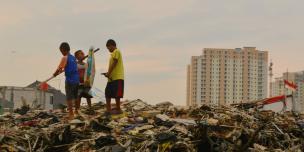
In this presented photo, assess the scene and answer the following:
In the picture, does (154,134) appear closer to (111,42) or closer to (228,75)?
(111,42)

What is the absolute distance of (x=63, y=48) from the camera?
1033 centimetres

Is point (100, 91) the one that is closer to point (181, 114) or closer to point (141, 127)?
point (181, 114)

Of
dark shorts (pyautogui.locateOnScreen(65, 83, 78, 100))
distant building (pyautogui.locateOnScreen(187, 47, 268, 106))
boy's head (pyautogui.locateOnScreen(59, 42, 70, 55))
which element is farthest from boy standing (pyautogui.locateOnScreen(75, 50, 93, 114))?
distant building (pyautogui.locateOnScreen(187, 47, 268, 106))

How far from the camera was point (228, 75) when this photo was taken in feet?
215

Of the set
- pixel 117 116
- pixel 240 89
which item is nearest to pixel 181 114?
pixel 117 116

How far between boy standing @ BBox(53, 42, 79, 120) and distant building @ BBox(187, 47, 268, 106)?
151 ft

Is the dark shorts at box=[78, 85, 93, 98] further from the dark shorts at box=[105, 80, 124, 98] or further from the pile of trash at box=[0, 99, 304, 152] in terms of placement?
the dark shorts at box=[105, 80, 124, 98]

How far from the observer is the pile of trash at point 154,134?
27.8ft

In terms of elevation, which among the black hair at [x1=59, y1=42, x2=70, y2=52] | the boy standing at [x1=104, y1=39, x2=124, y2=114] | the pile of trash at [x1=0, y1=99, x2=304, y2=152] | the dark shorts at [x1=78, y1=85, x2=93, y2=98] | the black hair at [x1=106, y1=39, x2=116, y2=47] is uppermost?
the black hair at [x1=106, y1=39, x2=116, y2=47]

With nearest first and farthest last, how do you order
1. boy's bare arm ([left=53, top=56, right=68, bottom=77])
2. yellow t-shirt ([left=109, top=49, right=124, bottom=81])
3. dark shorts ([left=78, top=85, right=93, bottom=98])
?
boy's bare arm ([left=53, top=56, right=68, bottom=77])
yellow t-shirt ([left=109, top=49, right=124, bottom=81])
dark shorts ([left=78, top=85, right=93, bottom=98])

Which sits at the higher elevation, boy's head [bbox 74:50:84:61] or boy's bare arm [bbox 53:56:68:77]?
boy's head [bbox 74:50:84:61]

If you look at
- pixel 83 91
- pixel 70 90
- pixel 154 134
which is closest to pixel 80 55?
pixel 83 91

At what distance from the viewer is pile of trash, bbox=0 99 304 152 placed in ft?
27.8

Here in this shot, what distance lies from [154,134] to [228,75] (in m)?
57.6
